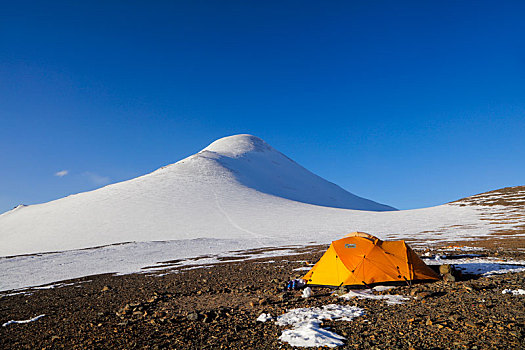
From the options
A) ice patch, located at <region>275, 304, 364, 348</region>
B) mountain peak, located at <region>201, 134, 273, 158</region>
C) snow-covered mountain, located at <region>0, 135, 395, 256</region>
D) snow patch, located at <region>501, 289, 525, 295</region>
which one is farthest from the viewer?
mountain peak, located at <region>201, 134, 273, 158</region>

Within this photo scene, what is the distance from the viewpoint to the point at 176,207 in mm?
92625

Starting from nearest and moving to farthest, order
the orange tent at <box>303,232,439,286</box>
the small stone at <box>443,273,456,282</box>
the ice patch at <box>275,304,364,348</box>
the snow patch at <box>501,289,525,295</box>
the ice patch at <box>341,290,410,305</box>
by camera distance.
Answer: the ice patch at <box>275,304,364,348</box>, the snow patch at <box>501,289,525,295</box>, the ice patch at <box>341,290,410,305</box>, the small stone at <box>443,273,456,282</box>, the orange tent at <box>303,232,439,286</box>

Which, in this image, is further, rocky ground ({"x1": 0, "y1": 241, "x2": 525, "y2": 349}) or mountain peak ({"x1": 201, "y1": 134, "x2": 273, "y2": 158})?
mountain peak ({"x1": 201, "y1": 134, "x2": 273, "y2": 158})

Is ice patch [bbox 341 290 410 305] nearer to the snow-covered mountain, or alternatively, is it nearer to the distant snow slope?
the distant snow slope

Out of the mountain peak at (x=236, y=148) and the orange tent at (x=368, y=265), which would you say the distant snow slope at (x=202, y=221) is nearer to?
the mountain peak at (x=236, y=148)

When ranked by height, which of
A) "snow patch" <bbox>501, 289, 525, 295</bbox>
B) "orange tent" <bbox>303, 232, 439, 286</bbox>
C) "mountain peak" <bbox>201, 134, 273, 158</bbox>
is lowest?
"snow patch" <bbox>501, 289, 525, 295</bbox>

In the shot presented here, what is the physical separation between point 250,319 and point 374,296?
4.69m

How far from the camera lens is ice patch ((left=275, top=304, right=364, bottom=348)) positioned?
25.0 ft

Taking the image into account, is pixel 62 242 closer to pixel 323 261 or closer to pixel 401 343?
pixel 323 261

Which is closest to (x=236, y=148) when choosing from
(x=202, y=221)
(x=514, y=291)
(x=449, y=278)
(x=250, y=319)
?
(x=202, y=221)

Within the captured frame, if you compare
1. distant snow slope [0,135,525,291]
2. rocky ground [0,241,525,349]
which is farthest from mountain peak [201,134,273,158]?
rocky ground [0,241,525,349]

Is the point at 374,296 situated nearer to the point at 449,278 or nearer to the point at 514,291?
the point at 449,278

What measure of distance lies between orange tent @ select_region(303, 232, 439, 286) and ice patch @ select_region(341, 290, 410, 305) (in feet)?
2.50

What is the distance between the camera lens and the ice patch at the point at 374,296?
10.7 m
